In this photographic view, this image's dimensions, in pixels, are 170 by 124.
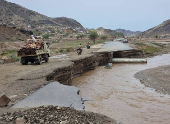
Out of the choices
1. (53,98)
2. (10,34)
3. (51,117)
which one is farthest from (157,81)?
(10,34)

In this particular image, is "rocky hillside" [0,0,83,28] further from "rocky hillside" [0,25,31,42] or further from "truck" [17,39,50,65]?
"truck" [17,39,50,65]

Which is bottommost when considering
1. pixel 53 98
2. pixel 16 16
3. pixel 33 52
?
pixel 53 98

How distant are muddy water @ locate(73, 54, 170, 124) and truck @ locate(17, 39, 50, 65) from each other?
3.71 metres

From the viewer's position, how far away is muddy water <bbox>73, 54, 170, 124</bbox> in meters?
8.81

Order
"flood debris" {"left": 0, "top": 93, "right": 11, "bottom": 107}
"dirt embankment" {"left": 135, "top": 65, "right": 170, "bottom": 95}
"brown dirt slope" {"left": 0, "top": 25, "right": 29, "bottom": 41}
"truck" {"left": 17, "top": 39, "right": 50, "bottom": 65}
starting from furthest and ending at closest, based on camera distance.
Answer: "brown dirt slope" {"left": 0, "top": 25, "right": 29, "bottom": 41}
"truck" {"left": 17, "top": 39, "right": 50, "bottom": 65}
"dirt embankment" {"left": 135, "top": 65, "right": 170, "bottom": 95}
"flood debris" {"left": 0, "top": 93, "right": 11, "bottom": 107}

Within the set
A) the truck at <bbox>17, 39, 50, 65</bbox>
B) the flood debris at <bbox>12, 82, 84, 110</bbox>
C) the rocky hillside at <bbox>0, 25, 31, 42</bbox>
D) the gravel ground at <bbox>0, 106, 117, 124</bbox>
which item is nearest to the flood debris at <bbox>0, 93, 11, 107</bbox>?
the flood debris at <bbox>12, 82, 84, 110</bbox>

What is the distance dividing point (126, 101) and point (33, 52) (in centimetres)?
810

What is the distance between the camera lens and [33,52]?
14391 millimetres

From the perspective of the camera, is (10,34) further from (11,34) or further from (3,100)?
(3,100)

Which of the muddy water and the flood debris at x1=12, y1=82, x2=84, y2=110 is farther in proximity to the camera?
the muddy water

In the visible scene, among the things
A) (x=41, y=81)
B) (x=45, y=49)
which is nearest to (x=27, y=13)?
(x=45, y=49)

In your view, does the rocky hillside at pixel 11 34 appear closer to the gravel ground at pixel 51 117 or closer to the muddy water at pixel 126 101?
the muddy water at pixel 126 101

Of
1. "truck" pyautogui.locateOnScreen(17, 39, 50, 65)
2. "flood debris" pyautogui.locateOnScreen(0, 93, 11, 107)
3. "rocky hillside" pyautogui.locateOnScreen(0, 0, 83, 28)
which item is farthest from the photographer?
"rocky hillside" pyautogui.locateOnScreen(0, 0, 83, 28)

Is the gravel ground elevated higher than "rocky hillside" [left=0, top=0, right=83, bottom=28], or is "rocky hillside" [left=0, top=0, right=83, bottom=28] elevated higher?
"rocky hillside" [left=0, top=0, right=83, bottom=28]
